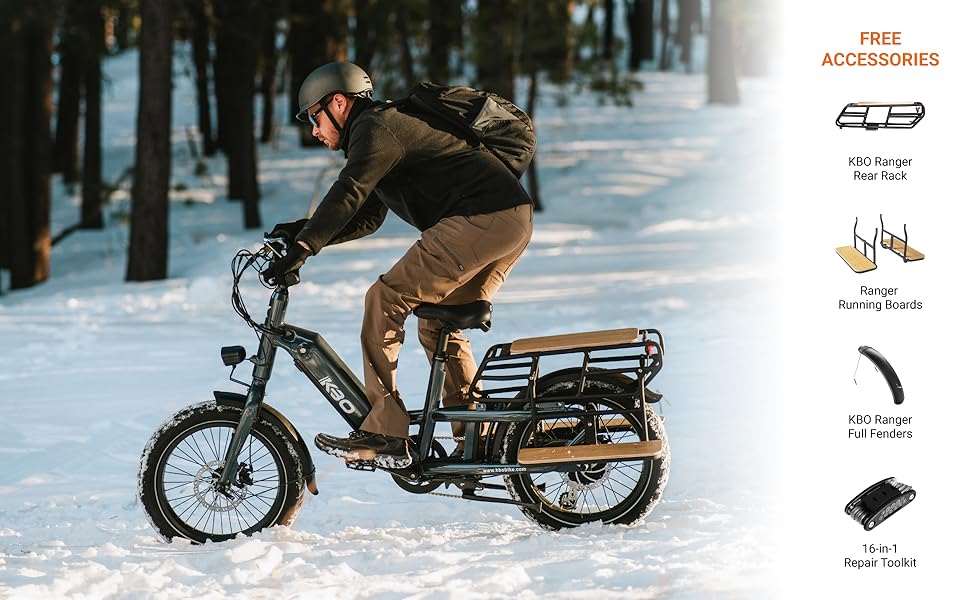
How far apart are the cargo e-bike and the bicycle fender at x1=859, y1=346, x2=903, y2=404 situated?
96 centimetres

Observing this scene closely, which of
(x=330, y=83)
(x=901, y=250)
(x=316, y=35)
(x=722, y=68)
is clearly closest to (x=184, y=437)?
(x=330, y=83)

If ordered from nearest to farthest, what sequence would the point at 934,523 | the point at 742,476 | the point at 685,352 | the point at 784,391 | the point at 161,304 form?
the point at 934,523 < the point at 742,476 < the point at 784,391 < the point at 685,352 < the point at 161,304

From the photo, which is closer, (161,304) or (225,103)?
(161,304)

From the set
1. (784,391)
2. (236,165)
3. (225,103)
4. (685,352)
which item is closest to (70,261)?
(236,165)

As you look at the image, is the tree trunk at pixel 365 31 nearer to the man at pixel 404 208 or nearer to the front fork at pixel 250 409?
the man at pixel 404 208

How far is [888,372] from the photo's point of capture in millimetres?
5383

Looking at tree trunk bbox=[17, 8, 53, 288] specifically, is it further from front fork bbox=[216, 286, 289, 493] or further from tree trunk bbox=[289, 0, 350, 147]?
front fork bbox=[216, 286, 289, 493]

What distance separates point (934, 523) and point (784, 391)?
3285mm

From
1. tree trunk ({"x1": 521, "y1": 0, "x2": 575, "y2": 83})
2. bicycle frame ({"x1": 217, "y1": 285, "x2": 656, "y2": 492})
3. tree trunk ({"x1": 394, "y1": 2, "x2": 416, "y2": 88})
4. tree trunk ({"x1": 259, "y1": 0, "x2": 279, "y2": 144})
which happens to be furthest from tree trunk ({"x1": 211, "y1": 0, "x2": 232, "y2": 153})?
bicycle frame ({"x1": 217, "y1": 285, "x2": 656, "y2": 492})

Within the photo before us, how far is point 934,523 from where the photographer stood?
515 cm

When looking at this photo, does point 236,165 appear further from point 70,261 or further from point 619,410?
point 619,410

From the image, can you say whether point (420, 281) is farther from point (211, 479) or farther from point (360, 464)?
point (211, 479)

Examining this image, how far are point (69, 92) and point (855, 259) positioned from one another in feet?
80.4

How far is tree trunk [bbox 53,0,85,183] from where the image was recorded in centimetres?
2178
